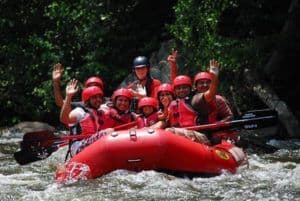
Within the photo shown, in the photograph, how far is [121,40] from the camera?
46.0 ft

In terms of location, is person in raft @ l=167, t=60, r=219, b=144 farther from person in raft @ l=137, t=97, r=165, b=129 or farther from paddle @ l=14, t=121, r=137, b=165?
paddle @ l=14, t=121, r=137, b=165

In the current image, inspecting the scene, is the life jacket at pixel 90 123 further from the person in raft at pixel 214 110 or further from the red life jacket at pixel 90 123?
the person in raft at pixel 214 110

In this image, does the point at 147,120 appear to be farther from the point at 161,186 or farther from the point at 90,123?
the point at 161,186

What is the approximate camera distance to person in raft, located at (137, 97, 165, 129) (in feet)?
26.2

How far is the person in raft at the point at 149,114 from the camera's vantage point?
8.00 m

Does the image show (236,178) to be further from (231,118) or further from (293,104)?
(293,104)

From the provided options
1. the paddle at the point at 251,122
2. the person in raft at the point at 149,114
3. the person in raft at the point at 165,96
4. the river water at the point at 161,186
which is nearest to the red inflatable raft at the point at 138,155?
the river water at the point at 161,186

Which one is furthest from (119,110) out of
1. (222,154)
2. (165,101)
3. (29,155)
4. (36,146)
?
→ (222,154)

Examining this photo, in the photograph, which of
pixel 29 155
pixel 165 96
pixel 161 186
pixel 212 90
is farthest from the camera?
pixel 165 96

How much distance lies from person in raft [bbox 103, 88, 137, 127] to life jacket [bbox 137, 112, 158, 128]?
0.67 ft

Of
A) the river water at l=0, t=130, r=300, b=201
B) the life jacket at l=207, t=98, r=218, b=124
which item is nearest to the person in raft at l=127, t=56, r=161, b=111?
the life jacket at l=207, t=98, r=218, b=124

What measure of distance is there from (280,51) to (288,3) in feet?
5.02

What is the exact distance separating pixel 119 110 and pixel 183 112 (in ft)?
2.56

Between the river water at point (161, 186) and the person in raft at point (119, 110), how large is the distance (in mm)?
985
